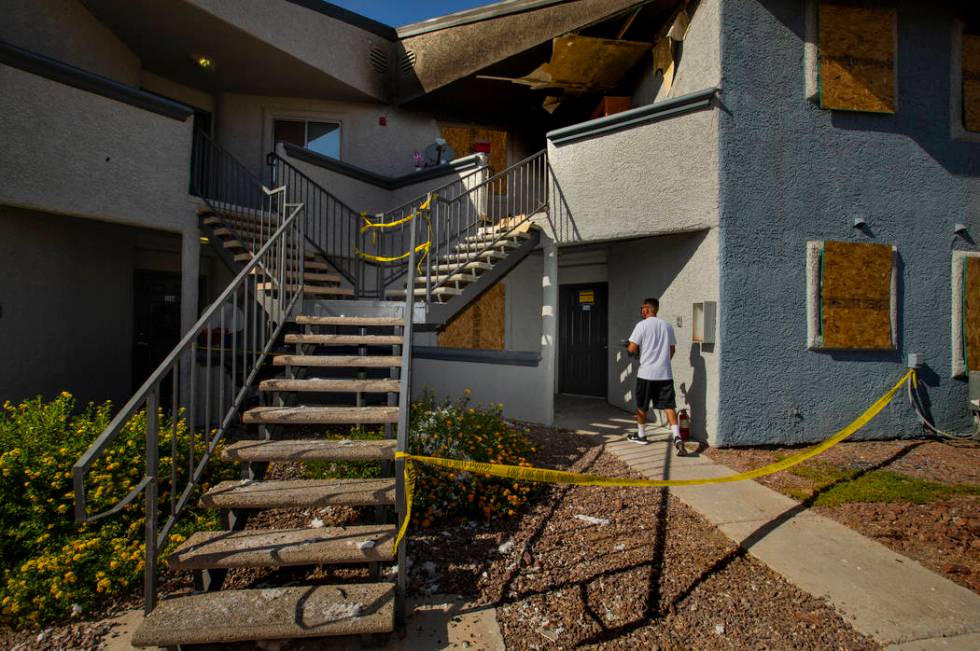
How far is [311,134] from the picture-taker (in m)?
10.3

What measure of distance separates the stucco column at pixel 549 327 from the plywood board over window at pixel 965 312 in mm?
5232

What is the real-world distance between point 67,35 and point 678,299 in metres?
9.94

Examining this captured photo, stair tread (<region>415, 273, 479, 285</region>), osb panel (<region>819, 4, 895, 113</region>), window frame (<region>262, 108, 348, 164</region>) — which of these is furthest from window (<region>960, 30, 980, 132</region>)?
window frame (<region>262, 108, 348, 164</region>)

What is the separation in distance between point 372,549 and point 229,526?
3.55 feet

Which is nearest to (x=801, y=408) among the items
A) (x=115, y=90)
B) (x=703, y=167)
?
(x=703, y=167)

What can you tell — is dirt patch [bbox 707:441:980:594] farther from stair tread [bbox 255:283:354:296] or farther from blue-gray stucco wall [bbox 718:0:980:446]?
stair tread [bbox 255:283:354:296]

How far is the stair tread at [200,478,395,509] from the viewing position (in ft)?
9.66

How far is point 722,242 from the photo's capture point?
5828mm

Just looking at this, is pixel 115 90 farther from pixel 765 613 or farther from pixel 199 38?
pixel 765 613

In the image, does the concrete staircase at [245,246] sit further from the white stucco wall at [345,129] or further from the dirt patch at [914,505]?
the dirt patch at [914,505]

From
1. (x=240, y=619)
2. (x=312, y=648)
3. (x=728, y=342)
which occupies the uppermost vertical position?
(x=728, y=342)

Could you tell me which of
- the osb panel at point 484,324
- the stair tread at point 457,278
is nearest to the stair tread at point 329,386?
the stair tread at point 457,278

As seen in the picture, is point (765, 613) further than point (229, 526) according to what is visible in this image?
No

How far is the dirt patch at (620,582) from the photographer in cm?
250
